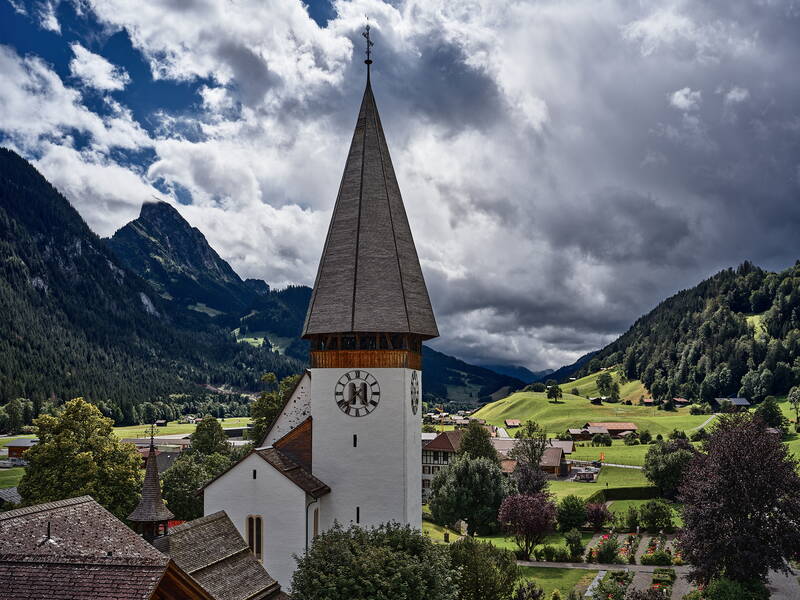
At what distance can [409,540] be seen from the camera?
25141 millimetres

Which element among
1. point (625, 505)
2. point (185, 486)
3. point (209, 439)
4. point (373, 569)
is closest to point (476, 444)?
point (625, 505)

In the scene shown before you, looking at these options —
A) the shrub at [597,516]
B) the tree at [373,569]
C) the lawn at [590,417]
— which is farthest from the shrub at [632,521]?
the lawn at [590,417]

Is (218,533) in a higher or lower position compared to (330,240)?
lower

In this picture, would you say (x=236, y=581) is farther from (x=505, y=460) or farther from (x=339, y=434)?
(x=505, y=460)

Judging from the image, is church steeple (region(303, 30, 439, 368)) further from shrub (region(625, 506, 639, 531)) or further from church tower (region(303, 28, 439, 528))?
shrub (region(625, 506, 639, 531))

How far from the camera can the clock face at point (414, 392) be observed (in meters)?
33.8

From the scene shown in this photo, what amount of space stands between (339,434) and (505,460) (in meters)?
79.8

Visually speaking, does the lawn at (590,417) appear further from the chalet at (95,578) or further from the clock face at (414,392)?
the chalet at (95,578)

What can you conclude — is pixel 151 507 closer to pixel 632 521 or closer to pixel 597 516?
pixel 597 516

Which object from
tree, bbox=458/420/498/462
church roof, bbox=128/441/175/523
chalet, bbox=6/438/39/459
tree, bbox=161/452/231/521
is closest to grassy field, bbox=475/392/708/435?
tree, bbox=458/420/498/462

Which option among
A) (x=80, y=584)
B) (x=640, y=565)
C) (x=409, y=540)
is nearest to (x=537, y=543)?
(x=640, y=565)

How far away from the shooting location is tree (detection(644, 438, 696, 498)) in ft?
256

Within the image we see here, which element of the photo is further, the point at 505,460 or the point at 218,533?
the point at 505,460

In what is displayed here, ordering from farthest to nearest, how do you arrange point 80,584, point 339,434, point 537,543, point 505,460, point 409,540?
point 505,460
point 537,543
point 339,434
point 409,540
point 80,584
